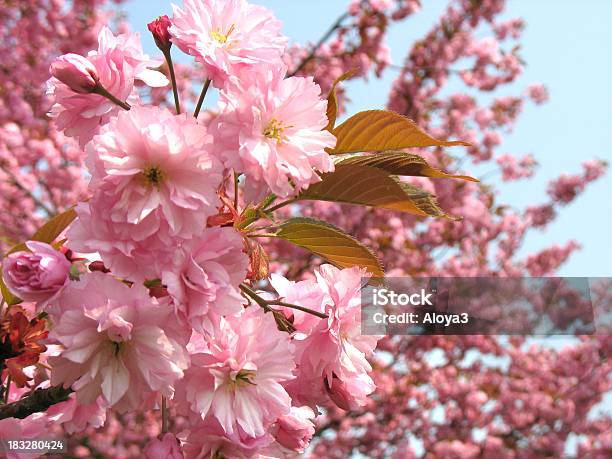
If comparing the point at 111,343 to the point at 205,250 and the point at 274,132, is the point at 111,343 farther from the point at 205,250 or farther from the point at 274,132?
the point at 274,132

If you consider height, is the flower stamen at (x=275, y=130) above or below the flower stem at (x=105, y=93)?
below

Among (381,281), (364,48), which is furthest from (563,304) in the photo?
(381,281)

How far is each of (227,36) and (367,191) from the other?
12.2 inches

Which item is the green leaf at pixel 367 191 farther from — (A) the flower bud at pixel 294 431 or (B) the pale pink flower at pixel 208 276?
(A) the flower bud at pixel 294 431

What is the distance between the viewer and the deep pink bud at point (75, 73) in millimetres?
885

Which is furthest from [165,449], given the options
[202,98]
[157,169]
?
[202,98]

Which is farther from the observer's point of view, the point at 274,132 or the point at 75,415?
the point at 75,415

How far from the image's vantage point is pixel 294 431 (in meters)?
0.94

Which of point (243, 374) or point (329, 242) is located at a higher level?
point (329, 242)

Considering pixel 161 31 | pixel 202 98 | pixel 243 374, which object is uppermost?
pixel 161 31

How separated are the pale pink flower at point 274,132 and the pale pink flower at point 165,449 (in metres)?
0.38

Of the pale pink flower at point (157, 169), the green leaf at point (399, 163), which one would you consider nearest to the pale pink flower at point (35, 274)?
the pale pink flower at point (157, 169)

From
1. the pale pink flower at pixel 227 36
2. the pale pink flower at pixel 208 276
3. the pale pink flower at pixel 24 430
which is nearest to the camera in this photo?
the pale pink flower at pixel 208 276

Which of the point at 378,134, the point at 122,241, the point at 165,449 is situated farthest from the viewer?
the point at 378,134
